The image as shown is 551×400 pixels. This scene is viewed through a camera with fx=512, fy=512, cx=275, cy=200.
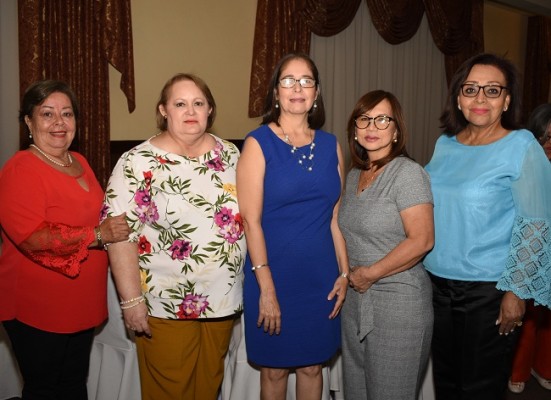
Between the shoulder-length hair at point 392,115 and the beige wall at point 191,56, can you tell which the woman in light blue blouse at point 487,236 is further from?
the beige wall at point 191,56

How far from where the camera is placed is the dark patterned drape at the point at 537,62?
7945mm

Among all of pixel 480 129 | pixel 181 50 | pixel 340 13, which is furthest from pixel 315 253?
pixel 340 13

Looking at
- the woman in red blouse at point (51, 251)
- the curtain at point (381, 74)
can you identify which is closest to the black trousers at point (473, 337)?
the woman in red blouse at point (51, 251)

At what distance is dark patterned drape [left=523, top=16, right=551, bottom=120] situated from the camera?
7.95m

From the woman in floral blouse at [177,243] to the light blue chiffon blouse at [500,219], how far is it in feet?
2.61

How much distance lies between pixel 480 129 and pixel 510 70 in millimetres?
248

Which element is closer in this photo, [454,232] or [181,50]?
[454,232]

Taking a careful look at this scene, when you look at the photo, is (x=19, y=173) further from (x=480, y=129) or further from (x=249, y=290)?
(x=480, y=129)

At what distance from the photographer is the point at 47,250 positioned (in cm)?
184

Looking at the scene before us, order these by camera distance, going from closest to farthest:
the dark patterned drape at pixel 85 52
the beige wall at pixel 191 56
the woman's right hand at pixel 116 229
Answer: the woman's right hand at pixel 116 229 → the dark patterned drape at pixel 85 52 → the beige wall at pixel 191 56

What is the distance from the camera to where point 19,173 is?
1858mm

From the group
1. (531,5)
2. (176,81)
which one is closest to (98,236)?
(176,81)

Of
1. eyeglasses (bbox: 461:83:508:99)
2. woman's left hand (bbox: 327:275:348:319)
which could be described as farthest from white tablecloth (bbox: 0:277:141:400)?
eyeglasses (bbox: 461:83:508:99)

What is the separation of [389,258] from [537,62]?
301 inches
